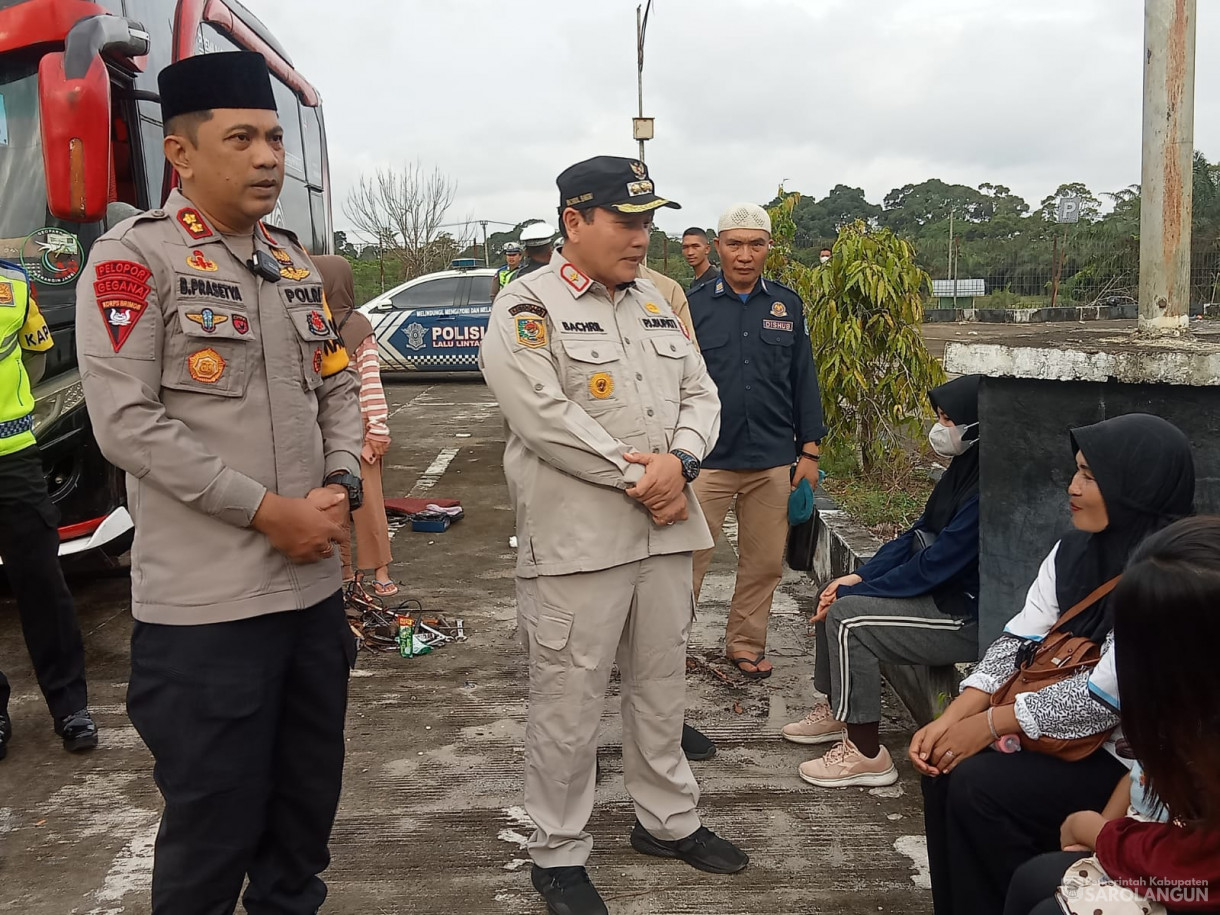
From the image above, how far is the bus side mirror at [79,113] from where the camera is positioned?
4426 millimetres

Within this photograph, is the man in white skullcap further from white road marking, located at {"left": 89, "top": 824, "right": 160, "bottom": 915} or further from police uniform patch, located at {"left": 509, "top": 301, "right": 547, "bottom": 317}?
white road marking, located at {"left": 89, "top": 824, "right": 160, "bottom": 915}

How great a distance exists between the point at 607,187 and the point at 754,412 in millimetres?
1712

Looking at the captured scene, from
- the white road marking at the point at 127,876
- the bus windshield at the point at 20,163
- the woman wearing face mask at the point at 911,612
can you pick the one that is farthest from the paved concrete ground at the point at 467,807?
the bus windshield at the point at 20,163

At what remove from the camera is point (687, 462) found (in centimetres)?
270

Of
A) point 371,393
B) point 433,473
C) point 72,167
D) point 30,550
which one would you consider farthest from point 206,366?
point 433,473

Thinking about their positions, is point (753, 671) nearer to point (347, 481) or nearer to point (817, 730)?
point (817, 730)

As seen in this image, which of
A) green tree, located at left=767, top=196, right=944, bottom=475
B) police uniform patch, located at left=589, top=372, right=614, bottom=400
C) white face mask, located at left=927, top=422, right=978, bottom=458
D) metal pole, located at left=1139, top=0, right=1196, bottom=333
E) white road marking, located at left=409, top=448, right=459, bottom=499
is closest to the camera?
police uniform patch, located at left=589, top=372, right=614, bottom=400

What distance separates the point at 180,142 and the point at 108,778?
2.25m

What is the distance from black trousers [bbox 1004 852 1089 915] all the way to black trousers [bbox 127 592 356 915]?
4.77ft

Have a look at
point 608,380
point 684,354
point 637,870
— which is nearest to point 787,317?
point 684,354

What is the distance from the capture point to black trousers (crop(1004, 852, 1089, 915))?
1.88 m

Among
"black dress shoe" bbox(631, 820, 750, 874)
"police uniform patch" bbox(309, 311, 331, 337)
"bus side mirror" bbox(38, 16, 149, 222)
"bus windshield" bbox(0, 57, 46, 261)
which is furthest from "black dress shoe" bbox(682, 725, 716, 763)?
"bus windshield" bbox(0, 57, 46, 261)

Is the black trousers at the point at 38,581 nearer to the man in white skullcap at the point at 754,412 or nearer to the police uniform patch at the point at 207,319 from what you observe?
the police uniform patch at the point at 207,319

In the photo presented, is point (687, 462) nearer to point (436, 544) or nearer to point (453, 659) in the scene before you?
point (453, 659)
